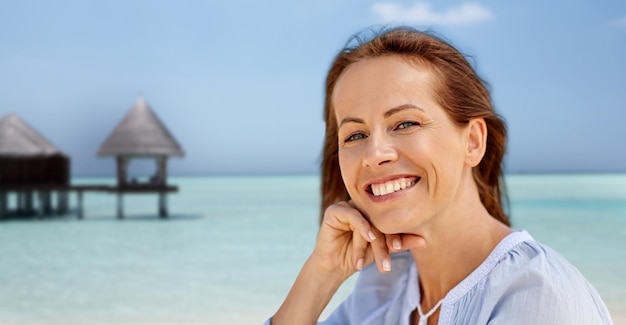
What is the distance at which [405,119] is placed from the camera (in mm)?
1645

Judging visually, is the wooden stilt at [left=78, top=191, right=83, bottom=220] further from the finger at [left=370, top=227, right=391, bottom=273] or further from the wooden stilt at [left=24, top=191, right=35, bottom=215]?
the finger at [left=370, top=227, right=391, bottom=273]

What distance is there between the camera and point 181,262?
15.3 meters

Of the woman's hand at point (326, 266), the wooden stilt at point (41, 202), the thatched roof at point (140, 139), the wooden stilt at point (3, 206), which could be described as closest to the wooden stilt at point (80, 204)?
the wooden stilt at point (41, 202)

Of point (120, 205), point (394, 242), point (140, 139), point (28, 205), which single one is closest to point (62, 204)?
point (28, 205)

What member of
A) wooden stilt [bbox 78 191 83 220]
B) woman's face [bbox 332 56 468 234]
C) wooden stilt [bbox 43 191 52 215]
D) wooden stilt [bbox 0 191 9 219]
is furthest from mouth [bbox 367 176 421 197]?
wooden stilt [bbox 0 191 9 219]

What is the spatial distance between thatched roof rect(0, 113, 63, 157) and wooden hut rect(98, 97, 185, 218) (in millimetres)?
2615

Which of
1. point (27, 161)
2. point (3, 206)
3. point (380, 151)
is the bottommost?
point (3, 206)

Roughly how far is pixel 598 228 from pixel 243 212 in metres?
15.4

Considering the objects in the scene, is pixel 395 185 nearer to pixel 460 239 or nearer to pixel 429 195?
pixel 429 195

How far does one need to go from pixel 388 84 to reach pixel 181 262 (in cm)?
1412

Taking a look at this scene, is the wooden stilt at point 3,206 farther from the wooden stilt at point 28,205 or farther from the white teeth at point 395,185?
the white teeth at point 395,185

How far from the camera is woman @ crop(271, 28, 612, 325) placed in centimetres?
152

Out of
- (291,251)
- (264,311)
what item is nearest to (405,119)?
(264,311)

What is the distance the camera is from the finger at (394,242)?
1.79m
